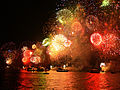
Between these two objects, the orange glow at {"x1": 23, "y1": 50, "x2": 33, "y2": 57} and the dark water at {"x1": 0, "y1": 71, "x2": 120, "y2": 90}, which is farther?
the orange glow at {"x1": 23, "y1": 50, "x2": 33, "y2": 57}

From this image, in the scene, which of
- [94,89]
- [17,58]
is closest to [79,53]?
[94,89]

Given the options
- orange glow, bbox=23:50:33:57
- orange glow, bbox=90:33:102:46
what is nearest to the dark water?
orange glow, bbox=90:33:102:46

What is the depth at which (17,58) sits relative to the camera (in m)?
77.4

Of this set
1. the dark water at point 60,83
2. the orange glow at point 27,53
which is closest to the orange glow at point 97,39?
the dark water at point 60,83

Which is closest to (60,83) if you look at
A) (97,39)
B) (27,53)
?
(97,39)

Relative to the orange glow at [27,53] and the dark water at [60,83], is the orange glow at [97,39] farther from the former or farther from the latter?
the orange glow at [27,53]

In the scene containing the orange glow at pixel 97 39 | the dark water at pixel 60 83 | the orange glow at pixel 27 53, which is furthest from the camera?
the orange glow at pixel 27 53

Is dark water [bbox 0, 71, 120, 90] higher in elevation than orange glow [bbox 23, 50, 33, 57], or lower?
lower

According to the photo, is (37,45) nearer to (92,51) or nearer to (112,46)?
(92,51)

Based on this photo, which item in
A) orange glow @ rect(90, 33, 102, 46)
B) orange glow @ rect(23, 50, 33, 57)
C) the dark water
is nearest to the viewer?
the dark water

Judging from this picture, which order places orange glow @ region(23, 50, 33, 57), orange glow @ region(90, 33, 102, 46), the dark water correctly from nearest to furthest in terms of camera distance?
the dark water, orange glow @ region(90, 33, 102, 46), orange glow @ region(23, 50, 33, 57)

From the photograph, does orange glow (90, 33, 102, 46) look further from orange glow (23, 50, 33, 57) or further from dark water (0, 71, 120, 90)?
orange glow (23, 50, 33, 57)

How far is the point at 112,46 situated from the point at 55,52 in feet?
54.2

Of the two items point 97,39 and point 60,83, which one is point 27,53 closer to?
point 97,39
